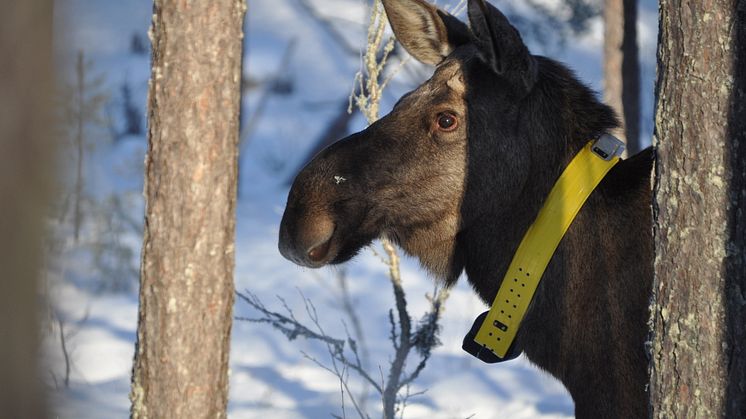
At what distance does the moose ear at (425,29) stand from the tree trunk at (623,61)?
19.1 feet

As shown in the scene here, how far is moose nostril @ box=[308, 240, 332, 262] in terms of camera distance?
3.68 m

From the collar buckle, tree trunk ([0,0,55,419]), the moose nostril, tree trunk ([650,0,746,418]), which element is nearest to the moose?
the moose nostril

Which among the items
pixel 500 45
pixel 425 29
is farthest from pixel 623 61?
pixel 500 45

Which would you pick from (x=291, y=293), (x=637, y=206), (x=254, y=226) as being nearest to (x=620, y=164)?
(x=637, y=206)

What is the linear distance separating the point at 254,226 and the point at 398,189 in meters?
8.66

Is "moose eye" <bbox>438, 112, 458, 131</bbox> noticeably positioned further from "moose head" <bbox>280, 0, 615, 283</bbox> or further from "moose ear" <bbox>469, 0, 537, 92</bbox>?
"moose ear" <bbox>469, 0, 537, 92</bbox>

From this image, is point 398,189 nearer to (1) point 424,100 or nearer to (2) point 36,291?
(1) point 424,100

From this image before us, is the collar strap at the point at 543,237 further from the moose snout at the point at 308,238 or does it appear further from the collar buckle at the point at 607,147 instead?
the moose snout at the point at 308,238

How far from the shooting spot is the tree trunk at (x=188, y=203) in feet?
9.83

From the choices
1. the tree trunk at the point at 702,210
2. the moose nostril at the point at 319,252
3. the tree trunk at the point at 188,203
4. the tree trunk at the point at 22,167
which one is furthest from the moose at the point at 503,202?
the tree trunk at the point at 22,167

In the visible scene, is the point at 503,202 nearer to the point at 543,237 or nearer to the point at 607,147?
the point at 543,237

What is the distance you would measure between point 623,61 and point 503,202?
22.6 feet

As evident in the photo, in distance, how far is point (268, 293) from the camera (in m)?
9.72

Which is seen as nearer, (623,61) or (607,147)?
(607,147)
